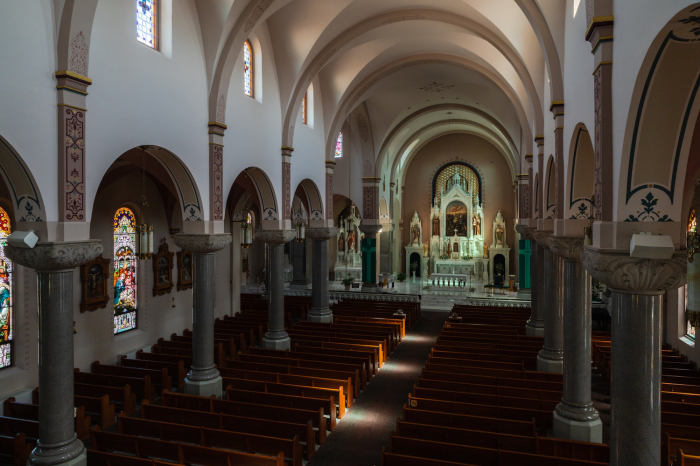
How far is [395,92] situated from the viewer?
71.1ft

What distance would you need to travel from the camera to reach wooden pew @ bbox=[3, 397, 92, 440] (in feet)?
27.8

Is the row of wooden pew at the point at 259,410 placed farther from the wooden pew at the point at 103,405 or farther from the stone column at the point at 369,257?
the stone column at the point at 369,257

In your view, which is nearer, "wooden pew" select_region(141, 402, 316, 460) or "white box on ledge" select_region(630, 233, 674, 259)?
"white box on ledge" select_region(630, 233, 674, 259)

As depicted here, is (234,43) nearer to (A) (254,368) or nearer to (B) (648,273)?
(A) (254,368)

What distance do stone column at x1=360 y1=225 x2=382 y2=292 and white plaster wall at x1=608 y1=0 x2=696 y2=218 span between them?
18.8m

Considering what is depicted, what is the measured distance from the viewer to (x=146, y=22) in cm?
914

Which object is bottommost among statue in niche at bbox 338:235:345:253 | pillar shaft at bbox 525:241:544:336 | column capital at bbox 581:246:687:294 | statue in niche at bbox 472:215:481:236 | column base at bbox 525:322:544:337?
column base at bbox 525:322:544:337

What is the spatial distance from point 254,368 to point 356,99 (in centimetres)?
1105

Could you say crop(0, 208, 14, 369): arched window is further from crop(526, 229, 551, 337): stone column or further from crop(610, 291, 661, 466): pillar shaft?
crop(526, 229, 551, 337): stone column

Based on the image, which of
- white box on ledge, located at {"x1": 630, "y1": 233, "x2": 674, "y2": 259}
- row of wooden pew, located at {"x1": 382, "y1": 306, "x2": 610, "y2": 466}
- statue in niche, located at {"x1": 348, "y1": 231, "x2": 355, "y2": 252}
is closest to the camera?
white box on ledge, located at {"x1": 630, "y1": 233, "x2": 674, "y2": 259}

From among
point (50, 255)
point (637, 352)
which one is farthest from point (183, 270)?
point (637, 352)

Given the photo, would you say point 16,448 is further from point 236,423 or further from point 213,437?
point 236,423

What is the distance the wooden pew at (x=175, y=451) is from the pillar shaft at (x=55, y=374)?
0.51m

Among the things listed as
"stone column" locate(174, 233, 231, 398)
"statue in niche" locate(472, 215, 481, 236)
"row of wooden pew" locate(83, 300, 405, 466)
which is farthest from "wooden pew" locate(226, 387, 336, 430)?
"statue in niche" locate(472, 215, 481, 236)
